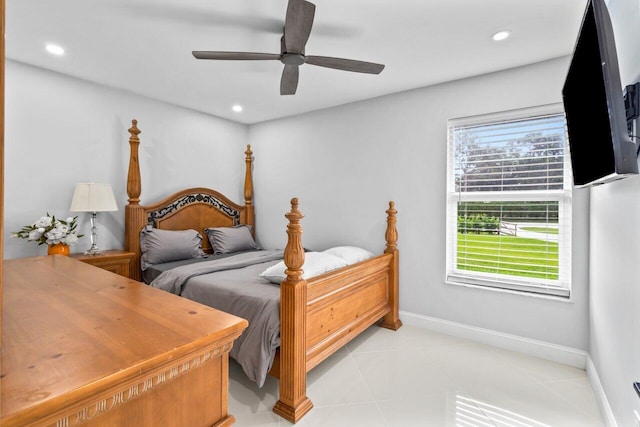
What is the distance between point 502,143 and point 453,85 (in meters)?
0.72

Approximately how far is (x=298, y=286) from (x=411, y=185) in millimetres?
1864

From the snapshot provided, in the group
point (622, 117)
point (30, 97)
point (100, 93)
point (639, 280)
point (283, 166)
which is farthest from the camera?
point (283, 166)

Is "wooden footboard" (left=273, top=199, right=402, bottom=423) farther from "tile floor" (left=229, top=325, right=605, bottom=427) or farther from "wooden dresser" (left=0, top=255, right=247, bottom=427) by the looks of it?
"wooden dresser" (left=0, top=255, right=247, bottom=427)

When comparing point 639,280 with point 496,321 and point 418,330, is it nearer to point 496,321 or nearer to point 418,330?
point 496,321

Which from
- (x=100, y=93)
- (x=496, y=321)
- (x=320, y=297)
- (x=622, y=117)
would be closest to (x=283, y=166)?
(x=100, y=93)

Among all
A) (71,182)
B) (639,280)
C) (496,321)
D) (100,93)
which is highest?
(100,93)

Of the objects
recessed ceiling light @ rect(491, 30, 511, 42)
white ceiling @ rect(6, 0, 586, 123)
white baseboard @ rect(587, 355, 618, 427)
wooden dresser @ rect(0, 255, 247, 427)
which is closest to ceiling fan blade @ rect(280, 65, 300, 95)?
white ceiling @ rect(6, 0, 586, 123)

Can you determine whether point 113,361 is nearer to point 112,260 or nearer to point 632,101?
point 632,101

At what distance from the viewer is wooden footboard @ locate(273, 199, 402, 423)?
186cm

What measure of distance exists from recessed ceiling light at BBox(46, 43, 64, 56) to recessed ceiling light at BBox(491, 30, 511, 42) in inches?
130

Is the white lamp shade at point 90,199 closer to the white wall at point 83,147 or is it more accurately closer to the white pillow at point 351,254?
the white wall at point 83,147

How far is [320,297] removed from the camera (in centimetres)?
214

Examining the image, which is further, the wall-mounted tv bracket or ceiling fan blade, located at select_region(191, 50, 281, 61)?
ceiling fan blade, located at select_region(191, 50, 281, 61)

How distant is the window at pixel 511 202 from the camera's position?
2539 mm
